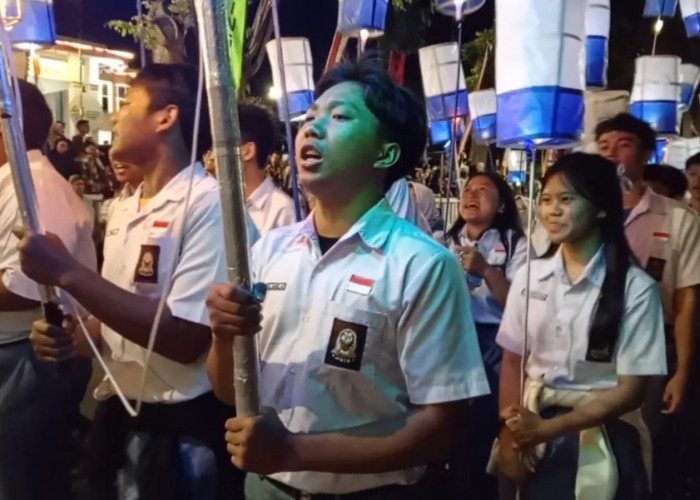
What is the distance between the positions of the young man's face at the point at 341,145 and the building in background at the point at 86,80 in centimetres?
1523

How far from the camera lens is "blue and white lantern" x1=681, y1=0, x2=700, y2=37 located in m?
6.19

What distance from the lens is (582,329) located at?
102 inches

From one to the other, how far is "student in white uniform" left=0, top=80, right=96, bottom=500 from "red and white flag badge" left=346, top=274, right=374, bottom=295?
3.59 ft

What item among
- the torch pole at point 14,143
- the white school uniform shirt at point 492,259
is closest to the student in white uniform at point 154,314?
the torch pole at point 14,143

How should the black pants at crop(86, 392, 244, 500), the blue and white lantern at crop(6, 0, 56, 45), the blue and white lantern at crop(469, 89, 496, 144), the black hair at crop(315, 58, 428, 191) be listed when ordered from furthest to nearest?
1. the blue and white lantern at crop(469, 89, 496, 144)
2. the blue and white lantern at crop(6, 0, 56, 45)
3. the black pants at crop(86, 392, 244, 500)
4. the black hair at crop(315, 58, 428, 191)

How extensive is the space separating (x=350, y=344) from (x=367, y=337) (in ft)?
0.12

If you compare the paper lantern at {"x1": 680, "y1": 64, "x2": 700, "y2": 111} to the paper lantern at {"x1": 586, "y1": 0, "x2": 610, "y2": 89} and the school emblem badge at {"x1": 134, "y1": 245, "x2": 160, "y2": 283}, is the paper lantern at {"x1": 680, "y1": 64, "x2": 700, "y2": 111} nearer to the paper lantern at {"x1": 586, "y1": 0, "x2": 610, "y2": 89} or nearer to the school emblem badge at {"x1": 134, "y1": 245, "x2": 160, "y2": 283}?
the paper lantern at {"x1": 586, "y1": 0, "x2": 610, "y2": 89}

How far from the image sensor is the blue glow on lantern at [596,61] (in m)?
5.14

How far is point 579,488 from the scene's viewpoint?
2.51 metres

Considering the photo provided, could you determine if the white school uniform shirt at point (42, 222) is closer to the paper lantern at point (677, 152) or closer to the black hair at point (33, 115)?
the black hair at point (33, 115)

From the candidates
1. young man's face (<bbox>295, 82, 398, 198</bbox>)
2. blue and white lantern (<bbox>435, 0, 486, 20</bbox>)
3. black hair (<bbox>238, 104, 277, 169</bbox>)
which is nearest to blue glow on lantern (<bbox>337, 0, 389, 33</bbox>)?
blue and white lantern (<bbox>435, 0, 486, 20</bbox>)

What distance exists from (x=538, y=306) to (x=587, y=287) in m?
0.16

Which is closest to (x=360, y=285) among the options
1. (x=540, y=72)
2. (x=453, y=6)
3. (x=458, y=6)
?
(x=540, y=72)

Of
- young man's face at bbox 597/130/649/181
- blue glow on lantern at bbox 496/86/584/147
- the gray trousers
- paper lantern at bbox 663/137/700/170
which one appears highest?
blue glow on lantern at bbox 496/86/584/147
